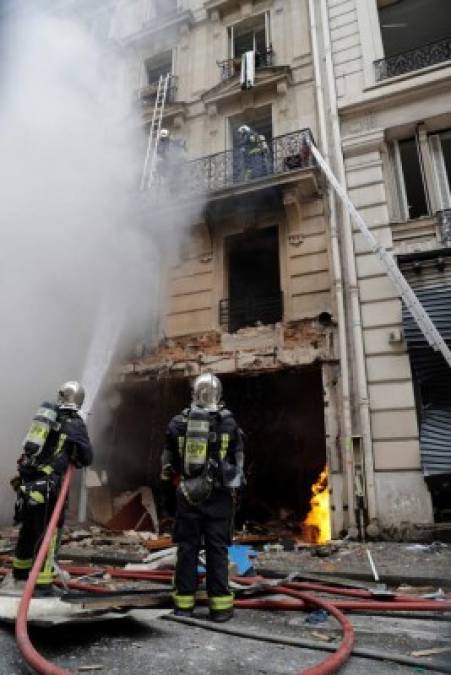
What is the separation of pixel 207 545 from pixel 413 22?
36.4ft

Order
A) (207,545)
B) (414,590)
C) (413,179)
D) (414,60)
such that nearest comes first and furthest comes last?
1. (207,545)
2. (414,590)
3. (413,179)
4. (414,60)

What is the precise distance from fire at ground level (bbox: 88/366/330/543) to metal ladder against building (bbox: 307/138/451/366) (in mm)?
2815

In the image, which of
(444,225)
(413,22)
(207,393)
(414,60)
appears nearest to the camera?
(207,393)

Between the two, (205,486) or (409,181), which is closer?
(205,486)

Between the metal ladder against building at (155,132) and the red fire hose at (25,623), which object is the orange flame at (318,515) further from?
the metal ladder against building at (155,132)

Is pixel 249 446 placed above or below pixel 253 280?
below

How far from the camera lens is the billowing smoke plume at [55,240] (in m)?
8.31

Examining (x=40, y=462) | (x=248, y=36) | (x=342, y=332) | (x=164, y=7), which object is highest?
(x=164, y=7)

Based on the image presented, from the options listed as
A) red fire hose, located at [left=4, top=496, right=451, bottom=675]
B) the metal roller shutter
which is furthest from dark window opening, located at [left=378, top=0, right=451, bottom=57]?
red fire hose, located at [left=4, top=496, right=451, bottom=675]

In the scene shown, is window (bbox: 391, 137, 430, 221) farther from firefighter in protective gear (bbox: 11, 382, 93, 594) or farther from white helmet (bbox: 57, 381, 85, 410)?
firefighter in protective gear (bbox: 11, 382, 93, 594)

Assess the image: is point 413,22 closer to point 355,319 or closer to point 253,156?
point 253,156

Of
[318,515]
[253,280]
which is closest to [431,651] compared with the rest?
[318,515]

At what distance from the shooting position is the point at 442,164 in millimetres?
7906

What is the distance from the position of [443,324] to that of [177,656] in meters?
5.80
